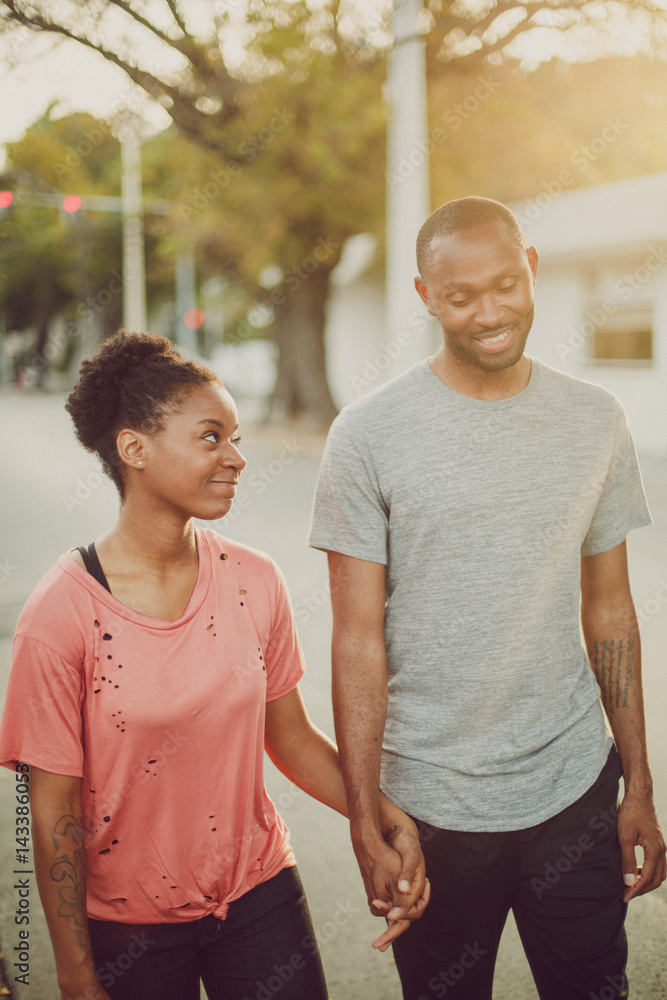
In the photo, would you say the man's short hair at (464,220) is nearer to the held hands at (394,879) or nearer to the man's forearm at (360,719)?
the man's forearm at (360,719)

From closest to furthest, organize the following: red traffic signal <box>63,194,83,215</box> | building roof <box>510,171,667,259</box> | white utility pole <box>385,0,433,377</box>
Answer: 1. white utility pole <box>385,0,433,377</box>
2. red traffic signal <box>63,194,83,215</box>
3. building roof <box>510,171,667,259</box>

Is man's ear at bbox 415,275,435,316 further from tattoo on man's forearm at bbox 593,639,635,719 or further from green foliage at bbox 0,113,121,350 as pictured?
green foliage at bbox 0,113,121,350

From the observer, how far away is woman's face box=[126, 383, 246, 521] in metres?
2.02

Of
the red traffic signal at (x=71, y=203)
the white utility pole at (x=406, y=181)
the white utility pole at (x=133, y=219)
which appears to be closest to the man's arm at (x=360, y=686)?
the white utility pole at (x=406, y=181)

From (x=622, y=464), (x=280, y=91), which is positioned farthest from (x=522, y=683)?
(x=280, y=91)

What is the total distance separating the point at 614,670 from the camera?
2320mm

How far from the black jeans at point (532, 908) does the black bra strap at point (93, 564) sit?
876 mm

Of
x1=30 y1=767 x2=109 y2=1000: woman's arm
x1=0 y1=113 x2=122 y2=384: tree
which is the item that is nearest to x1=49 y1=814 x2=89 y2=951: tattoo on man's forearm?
x1=30 y1=767 x2=109 y2=1000: woman's arm

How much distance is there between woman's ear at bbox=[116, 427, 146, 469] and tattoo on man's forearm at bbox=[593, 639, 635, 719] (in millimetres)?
1220

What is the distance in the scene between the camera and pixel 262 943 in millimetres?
2012

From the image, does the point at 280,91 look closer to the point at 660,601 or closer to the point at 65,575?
the point at 660,601

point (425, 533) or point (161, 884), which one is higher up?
point (425, 533)

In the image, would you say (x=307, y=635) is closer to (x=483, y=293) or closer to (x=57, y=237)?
(x=483, y=293)

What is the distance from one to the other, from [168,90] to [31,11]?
5.45 m
